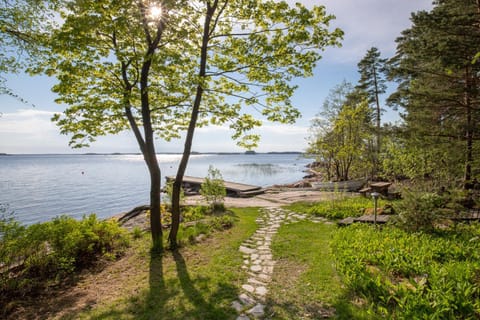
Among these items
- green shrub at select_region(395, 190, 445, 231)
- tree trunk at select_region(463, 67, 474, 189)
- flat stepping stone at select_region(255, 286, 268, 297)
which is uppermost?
tree trunk at select_region(463, 67, 474, 189)

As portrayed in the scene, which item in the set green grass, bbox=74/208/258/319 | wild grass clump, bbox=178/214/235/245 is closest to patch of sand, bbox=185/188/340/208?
wild grass clump, bbox=178/214/235/245

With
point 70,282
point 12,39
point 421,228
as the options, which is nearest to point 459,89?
point 421,228

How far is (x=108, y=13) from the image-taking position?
4.23 metres

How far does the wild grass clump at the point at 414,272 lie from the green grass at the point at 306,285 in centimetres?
21

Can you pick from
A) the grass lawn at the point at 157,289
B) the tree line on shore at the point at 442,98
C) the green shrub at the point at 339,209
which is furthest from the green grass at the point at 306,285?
the tree line on shore at the point at 442,98

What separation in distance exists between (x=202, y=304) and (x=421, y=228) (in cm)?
479

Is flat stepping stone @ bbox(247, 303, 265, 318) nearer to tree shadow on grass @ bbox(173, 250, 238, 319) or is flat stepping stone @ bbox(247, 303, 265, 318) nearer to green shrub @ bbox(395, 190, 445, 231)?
tree shadow on grass @ bbox(173, 250, 238, 319)

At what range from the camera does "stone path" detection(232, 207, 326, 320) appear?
3.05 m

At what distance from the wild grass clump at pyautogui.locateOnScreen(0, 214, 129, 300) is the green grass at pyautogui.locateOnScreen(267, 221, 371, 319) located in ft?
11.2

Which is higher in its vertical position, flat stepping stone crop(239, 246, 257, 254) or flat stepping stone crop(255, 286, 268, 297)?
flat stepping stone crop(255, 286, 268, 297)

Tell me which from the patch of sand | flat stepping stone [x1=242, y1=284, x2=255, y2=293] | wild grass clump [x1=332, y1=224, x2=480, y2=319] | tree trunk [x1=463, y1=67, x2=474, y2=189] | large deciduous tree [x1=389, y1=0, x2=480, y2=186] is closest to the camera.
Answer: wild grass clump [x1=332, y1=224, x2=480, y2=319]

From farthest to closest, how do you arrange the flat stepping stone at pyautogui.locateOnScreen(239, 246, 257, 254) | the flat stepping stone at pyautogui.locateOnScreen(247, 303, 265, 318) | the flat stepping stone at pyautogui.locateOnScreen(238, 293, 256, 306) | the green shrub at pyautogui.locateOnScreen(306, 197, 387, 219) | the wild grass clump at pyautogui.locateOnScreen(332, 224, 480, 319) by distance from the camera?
1. the green shrub at pyautogui.locateOnScreen(306, 197, 387, 219)
2. the flat stepping stone at pyautogui.locateOnScreen(239, 246, 257, 254)
3. the flat stepping stone at pyautogui.locateOnScreen(238, 293, 256, 306)
4. the flat stepping stone at pyautogui.locateOnScreen(247, 303, 265, 318)
5. the wild grass clump at pyautogui.locateOnScreen(332, 224, 480, 319)

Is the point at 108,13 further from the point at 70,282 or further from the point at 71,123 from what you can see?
the point at 70,282

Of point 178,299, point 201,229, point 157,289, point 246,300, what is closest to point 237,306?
point 246,300
